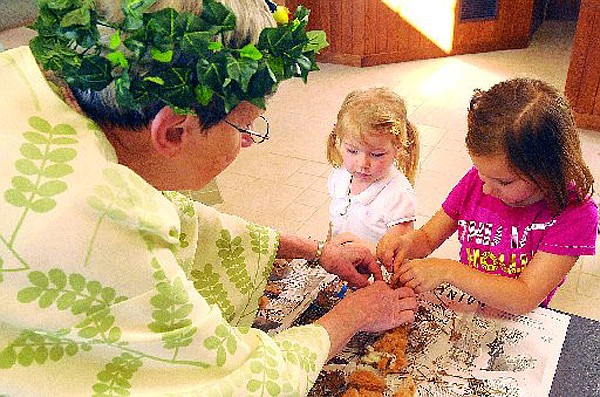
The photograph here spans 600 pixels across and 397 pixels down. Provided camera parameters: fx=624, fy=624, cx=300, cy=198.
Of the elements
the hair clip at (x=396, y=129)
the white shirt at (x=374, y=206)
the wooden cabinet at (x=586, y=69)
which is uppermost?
the hair clip at (x=396, y=129)

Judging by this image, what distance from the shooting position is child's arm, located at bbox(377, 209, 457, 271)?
4.65 feet

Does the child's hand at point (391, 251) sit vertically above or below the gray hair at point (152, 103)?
below

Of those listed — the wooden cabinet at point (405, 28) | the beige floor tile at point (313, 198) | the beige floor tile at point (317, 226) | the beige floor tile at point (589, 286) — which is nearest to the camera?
the beige floor tile at point (589, 286)

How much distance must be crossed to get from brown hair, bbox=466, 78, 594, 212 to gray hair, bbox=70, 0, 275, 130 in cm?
58

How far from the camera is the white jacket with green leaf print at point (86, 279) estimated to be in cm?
67

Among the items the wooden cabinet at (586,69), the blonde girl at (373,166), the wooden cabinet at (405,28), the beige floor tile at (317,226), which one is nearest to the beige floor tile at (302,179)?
the beige floor tile at (317,226)

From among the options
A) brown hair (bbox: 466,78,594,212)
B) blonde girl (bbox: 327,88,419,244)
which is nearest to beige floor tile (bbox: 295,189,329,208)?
blonde girl (bbox: 327,88,419,244)

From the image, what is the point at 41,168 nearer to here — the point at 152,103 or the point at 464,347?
the point at 152,103

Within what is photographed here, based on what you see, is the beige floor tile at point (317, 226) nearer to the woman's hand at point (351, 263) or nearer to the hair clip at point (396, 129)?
the hair clip at point (396, 129)

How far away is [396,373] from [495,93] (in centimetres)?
58

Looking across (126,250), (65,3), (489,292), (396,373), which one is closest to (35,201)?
(126,250)

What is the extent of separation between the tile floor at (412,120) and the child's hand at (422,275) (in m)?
0.84

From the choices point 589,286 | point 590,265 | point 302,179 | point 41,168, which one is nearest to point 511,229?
point 41,168

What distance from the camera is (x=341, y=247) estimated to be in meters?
1.29
